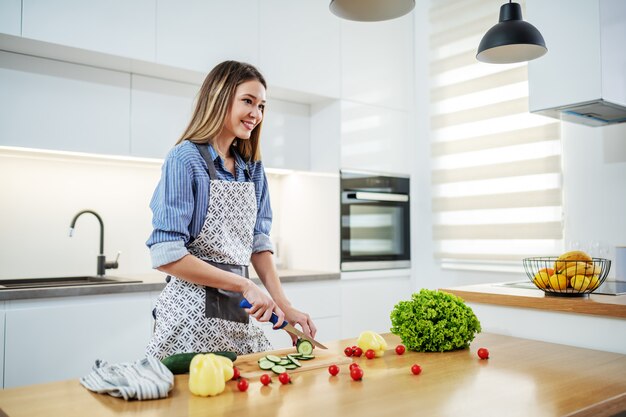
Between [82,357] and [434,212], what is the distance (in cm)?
246

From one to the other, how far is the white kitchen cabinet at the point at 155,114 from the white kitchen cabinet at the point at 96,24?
9.6 inches

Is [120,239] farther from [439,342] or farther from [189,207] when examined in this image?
[439,342]

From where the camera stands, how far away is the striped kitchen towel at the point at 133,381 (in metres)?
1.15

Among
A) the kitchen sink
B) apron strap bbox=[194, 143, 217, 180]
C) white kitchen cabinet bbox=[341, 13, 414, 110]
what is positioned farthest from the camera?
white kitchen cabinet bbox=[341, 13, 414, 110]

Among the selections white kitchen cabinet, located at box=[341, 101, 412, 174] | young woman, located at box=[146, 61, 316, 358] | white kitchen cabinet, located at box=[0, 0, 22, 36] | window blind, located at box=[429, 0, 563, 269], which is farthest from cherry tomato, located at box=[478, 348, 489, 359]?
white kitchen cabinet, located at box=[0, 0, 22, 36]

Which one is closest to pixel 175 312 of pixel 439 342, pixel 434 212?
pixel 439 342

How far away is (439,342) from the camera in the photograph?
1.62 metres

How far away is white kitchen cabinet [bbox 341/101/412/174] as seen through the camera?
3.70 meters

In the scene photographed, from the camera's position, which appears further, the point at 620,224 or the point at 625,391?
the point at 620,224

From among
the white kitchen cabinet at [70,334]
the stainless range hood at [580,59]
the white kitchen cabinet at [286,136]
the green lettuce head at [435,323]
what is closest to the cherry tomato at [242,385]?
the green lettuce head at [435,323]

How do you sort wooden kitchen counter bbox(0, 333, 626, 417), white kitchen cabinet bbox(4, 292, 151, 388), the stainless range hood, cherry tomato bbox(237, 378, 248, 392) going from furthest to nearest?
1. the stainless range hood
2. white kitchen cabinet bbox(4, 292, 151, 388)
3. cherry tomato bbox(237, 378, 248, 392)
4. wooden kitchen counter bbox(0, 333, 626, 417)

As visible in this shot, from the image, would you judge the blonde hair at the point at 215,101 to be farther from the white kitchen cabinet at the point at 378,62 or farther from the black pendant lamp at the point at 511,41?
the white kitchen cabinet at the point at 378,62

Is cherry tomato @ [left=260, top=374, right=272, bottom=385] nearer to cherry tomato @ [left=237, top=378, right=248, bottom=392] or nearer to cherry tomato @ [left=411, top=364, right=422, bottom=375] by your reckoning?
cherry tomato @ [left=237, top=378, right=248, bottom=392]

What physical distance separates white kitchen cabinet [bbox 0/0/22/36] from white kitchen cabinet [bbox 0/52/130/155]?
0.71 ft
